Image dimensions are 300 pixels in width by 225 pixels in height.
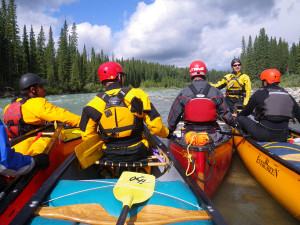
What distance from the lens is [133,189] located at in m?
2.06

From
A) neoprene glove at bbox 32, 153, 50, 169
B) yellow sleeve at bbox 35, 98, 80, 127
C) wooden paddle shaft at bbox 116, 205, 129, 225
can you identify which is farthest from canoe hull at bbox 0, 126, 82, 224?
wooden paddle shaft at bbox 116, 205, 129, 225

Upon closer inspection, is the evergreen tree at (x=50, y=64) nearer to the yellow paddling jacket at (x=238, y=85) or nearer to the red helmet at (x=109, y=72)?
the yellow paddling jacket at (x=238, y=85)

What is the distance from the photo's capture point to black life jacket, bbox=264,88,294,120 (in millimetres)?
4133

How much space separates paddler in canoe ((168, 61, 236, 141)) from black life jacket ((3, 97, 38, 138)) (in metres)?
3.20

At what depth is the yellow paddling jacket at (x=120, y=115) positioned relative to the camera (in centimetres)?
287

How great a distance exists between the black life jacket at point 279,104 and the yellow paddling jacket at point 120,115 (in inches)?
108

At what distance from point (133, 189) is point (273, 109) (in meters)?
3.69

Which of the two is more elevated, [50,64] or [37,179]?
[50,64]

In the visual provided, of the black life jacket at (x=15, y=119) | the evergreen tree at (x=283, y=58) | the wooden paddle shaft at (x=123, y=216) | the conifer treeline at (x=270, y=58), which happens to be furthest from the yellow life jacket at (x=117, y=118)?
the evergreen tree at (x=283, y=58)

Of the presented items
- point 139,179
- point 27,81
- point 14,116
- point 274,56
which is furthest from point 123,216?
point 274,56

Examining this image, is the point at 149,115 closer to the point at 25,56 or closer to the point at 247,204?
the point at 247,204

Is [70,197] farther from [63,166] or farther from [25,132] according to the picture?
[25,132]

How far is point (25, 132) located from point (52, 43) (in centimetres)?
6728

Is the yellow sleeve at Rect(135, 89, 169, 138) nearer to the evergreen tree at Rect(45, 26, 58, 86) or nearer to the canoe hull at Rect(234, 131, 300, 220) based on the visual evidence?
the canoe hull at Rect(234, 131, 300, 220)
